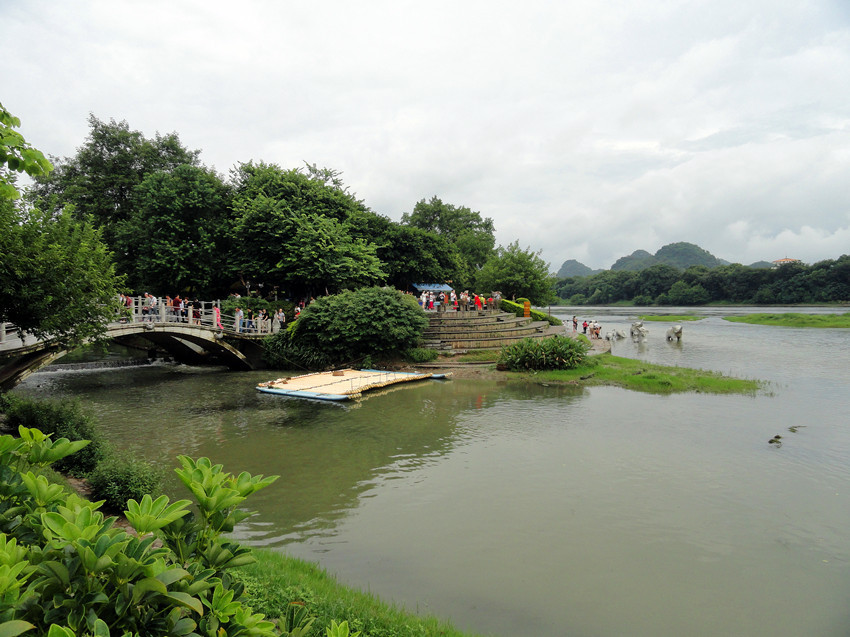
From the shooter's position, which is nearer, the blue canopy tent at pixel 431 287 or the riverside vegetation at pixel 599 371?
the riverside vegetation at pixel 599 371

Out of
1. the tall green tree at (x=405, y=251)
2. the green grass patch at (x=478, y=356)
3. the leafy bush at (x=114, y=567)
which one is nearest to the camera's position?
the leafy bush at (x=114, y=567)

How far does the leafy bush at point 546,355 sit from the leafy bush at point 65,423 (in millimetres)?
15560

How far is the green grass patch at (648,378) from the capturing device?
17.0 m

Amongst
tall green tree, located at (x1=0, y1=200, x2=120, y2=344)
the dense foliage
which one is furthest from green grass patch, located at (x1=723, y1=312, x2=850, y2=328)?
tall green tree, located at (x1=0, y1=200, x2=120, y2=344)

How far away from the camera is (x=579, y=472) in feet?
31.5

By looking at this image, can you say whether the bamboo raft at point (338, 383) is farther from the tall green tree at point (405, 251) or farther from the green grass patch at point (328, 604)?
the tall green tree at point (405, 251)

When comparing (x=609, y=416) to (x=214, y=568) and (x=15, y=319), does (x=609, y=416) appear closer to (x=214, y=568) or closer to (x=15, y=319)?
(x=214, y=568)

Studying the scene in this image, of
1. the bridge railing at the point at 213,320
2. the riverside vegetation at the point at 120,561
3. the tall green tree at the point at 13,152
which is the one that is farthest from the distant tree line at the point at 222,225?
the riverside vegetation at the point at 120,561

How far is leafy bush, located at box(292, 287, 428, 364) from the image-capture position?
22.7 meters

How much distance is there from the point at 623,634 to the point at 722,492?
181 inches

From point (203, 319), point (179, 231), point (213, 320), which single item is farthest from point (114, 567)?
point (179, 231)

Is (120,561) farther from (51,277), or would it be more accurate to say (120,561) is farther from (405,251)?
(405,251)

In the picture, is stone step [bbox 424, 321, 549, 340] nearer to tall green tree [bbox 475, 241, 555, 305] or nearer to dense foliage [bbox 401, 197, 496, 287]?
tall green tree [bbox 475, 241, 555, 305]

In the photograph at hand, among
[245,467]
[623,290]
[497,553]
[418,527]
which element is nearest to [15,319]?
[245,467]
